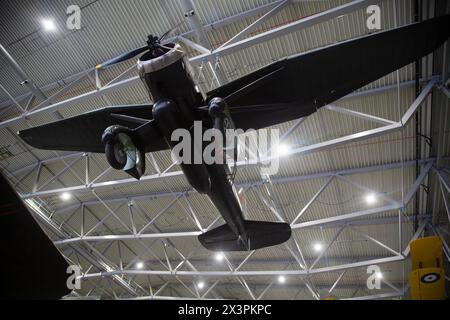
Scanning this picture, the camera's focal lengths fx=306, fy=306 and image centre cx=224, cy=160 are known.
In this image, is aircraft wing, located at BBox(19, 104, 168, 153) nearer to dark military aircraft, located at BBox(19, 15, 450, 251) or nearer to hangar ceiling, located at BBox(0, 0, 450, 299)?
dark military aircraft, located at BBox(19, 15, 450, 251)

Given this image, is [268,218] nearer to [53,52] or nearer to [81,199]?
[81,199]

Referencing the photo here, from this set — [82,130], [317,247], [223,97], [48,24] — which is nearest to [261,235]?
[223,97]

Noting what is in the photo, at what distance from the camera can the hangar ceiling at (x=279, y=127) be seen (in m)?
8.26

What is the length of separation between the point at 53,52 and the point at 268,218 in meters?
11.1

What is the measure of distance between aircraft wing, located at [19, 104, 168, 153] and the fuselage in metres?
0.98

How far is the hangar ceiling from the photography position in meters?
8.26

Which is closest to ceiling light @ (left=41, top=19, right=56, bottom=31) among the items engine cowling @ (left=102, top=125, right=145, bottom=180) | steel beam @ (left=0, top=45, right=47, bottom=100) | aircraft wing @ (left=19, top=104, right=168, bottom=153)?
steel beam @ (left=0, top=45, right=47, bottom=100)

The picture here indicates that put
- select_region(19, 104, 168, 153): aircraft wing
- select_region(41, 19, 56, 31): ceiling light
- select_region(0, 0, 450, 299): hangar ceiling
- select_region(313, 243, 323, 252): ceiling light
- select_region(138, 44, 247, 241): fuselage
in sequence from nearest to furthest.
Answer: select_region(138, 44, 247, 241): fuselage < select_region(19, 104, 168, 153): aircraft wing < select_region(0, 0, 450, 299): hangar ceiling < select_region(41, 19, 56, 31): ceiling light < select_region(313, 243, 323, 252): ceiling light

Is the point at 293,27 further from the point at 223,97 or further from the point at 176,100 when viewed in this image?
the point at 176,100

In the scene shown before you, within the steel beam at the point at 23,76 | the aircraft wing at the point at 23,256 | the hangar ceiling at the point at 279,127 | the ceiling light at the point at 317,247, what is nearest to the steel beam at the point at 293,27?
the hangar ceiling at the point at 279,127

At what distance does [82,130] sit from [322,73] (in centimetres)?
509

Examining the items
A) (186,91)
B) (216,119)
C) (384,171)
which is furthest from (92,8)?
(384,171)

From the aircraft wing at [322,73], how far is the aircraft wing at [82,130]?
1.69 m
